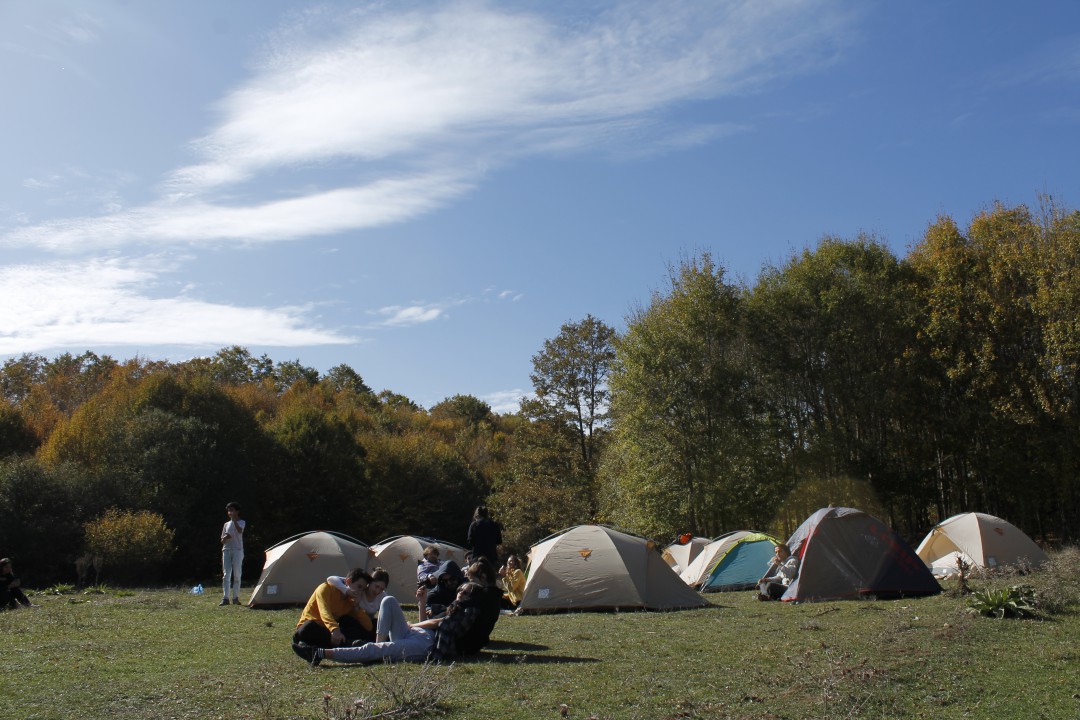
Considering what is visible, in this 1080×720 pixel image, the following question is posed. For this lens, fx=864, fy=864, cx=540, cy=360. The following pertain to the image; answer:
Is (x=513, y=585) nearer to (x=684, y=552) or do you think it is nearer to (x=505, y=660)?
(x=505, y=660)

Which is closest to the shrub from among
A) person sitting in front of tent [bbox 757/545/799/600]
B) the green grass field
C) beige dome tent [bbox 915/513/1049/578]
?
the green grass field

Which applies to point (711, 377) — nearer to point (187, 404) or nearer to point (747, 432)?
point (747, 432)

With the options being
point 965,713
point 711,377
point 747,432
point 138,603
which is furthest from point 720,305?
point 965,713

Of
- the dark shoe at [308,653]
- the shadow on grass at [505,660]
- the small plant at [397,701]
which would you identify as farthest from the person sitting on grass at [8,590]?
the small plant at [397,701]

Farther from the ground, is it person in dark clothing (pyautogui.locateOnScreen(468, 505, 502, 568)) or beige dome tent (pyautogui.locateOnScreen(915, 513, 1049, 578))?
person in dark clothing (pyautogui.locateOnScreen(468, 505, 502, 568))

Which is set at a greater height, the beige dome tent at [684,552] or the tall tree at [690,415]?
the tall tree at [690,415]

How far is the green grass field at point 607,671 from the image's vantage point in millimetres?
6785

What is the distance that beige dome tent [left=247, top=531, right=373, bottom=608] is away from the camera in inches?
645

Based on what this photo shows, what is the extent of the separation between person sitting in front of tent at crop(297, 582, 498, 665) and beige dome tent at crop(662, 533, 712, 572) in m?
15.3

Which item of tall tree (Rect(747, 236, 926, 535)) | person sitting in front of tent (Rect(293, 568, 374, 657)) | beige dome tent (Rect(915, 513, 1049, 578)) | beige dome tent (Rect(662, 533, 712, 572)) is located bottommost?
beige dome tent (Rect(662, 533, 712, 572))

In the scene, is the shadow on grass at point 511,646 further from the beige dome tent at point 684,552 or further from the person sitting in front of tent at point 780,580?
the beige dome tent at point 684,552

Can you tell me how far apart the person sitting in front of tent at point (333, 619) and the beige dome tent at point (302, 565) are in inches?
293

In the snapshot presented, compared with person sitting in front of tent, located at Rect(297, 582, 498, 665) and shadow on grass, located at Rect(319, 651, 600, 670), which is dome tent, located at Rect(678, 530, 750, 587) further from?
person sitting in front of tent, located at Rect(297, 582, 498, 665)

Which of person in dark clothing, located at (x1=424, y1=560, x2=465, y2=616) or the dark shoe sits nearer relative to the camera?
the dark shoe
